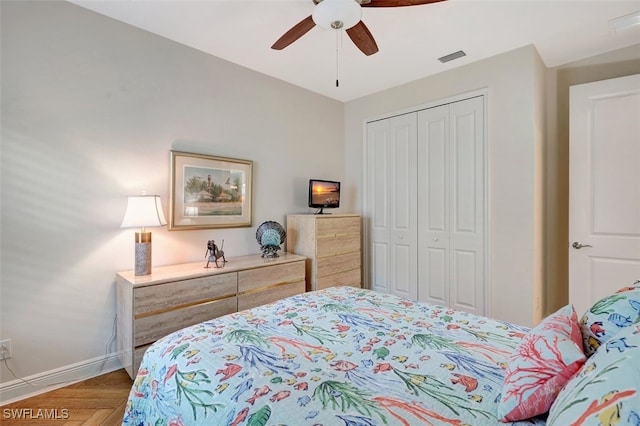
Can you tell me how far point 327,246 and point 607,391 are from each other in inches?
107

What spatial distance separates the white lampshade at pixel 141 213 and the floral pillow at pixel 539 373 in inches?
89.1

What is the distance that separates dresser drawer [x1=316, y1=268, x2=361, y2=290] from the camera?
124 inches

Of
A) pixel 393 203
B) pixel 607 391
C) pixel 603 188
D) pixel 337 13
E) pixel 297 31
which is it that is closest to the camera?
pixel 607 391

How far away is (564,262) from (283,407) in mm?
3347

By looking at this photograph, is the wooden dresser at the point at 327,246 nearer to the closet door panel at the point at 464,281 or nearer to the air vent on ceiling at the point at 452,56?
the closet door panel at the point at 464,281

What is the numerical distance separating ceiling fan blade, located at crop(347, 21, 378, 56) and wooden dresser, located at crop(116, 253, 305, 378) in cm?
191

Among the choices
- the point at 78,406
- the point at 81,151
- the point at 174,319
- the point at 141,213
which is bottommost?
the point at 78,406

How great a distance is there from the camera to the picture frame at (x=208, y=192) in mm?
2605

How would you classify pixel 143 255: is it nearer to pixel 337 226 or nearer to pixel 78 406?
pixel 78 406

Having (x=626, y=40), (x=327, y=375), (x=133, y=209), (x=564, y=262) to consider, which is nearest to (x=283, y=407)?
(x=327, y=375)

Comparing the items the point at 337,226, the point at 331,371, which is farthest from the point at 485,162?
the point at 331,371

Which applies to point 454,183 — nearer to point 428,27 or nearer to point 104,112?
point 428,27

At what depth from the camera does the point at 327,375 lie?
1037 millimetres

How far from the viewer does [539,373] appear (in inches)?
32.5
